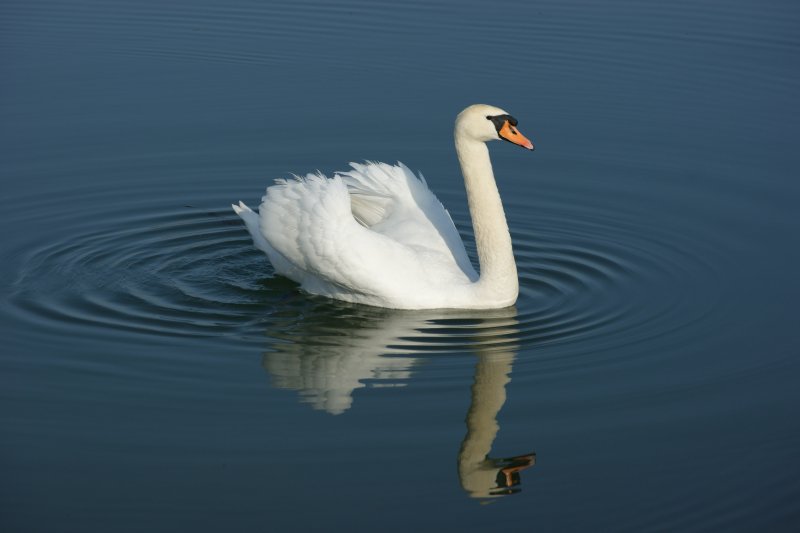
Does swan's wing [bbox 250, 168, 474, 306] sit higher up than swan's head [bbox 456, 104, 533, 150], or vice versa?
swan's head [bbox 456, 104, 533, 150]

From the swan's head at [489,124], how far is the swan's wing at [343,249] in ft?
3.54

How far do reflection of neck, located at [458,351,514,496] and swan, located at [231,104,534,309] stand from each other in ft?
3.70

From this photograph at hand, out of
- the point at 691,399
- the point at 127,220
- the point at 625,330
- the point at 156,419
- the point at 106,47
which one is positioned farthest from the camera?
the point at 106,47

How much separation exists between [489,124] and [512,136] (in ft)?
0.74

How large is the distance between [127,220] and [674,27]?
9313mm

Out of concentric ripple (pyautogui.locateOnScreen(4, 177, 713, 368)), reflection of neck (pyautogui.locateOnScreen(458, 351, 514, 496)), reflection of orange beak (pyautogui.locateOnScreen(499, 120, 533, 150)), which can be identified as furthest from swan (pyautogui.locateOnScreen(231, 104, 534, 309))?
reflection of neck (pyautogui.locateOnScreen(458, 351, 514, 496))

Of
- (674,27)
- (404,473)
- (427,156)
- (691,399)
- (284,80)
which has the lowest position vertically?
(404,473)

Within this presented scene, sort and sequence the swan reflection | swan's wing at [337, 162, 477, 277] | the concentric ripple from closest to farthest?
the swan reflection < the concentric ripple < swan's wing at [337, 162, 477, 277]

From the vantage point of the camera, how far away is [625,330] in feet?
33.9

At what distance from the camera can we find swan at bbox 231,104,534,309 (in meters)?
10.6

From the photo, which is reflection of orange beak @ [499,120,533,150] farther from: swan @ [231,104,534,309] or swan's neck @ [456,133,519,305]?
swan's neck @ [456,133,519,305]

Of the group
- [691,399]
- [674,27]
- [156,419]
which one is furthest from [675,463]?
[674,27]

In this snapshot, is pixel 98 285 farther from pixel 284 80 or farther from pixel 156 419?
pixel 284 80

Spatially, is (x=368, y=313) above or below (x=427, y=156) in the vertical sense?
below
